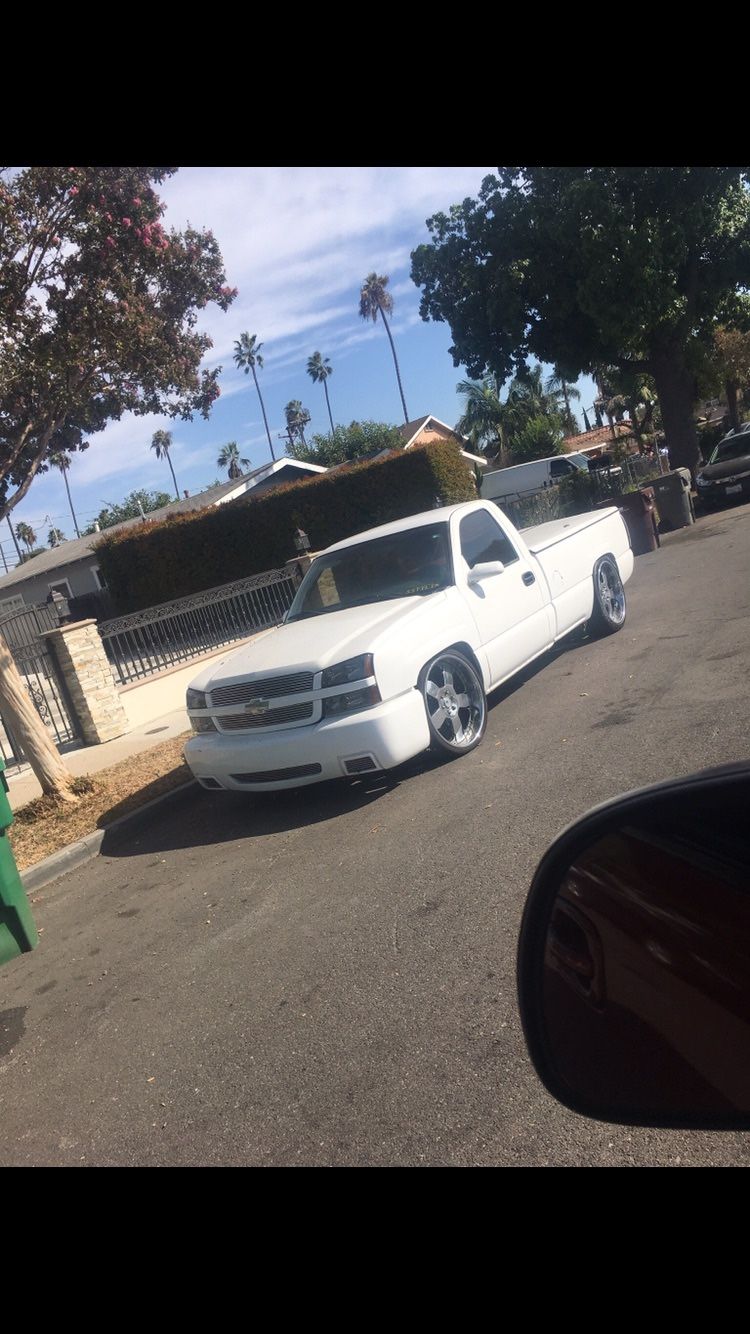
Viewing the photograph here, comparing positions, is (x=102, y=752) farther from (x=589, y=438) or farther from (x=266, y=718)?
(x=589, y=438)

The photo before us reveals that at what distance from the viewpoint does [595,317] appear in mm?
21578

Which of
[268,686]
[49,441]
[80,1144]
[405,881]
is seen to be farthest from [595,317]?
[80,1144]

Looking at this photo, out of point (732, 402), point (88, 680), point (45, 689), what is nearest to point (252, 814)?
point (88, 680)

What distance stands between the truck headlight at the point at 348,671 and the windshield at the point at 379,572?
1265 millimetres

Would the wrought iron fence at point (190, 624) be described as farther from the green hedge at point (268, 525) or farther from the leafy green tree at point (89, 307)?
the green hedge at point (268, 525)

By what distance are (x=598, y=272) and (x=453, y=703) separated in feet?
57.8

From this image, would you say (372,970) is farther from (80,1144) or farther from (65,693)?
(65,693)

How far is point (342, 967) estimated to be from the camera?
13.4ft

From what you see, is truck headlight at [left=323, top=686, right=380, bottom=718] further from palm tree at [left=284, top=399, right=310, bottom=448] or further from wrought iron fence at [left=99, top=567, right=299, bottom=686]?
palm tree at [left=284, top=399, right=310, bottom=448]

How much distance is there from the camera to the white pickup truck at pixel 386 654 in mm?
5969

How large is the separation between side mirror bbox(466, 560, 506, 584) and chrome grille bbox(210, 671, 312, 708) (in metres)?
1.69
